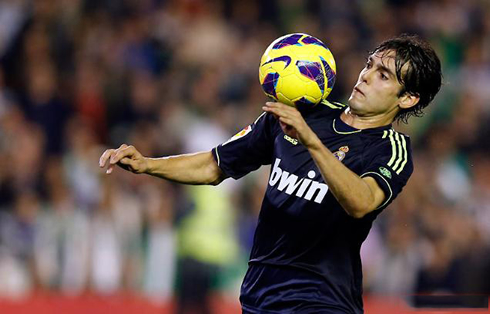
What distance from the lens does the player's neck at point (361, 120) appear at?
15.0ft

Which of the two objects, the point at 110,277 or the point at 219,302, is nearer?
the point at 219,302

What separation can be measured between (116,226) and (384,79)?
4.91 metres

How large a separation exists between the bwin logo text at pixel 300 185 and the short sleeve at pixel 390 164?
218mm

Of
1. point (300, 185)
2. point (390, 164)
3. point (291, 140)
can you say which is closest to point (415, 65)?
point (390, 164)

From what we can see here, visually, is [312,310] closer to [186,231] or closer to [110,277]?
[186,231]

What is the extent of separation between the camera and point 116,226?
8.98 meters

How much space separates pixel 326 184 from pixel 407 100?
0.66 meters

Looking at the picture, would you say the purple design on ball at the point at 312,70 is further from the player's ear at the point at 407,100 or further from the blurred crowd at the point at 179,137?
the blurred crowd at the point at 179,137

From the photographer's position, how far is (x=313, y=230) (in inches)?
173

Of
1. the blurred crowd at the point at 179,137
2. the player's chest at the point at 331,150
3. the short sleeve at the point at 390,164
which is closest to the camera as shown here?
the short sleeve at the point at 390,164

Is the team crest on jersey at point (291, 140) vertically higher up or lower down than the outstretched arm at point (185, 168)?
higher up

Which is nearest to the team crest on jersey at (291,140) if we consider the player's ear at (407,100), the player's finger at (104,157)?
the player's ear at (407,100)

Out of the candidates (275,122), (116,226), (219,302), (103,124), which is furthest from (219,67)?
(275,122)

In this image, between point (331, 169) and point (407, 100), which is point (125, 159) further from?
point (407, 100)
